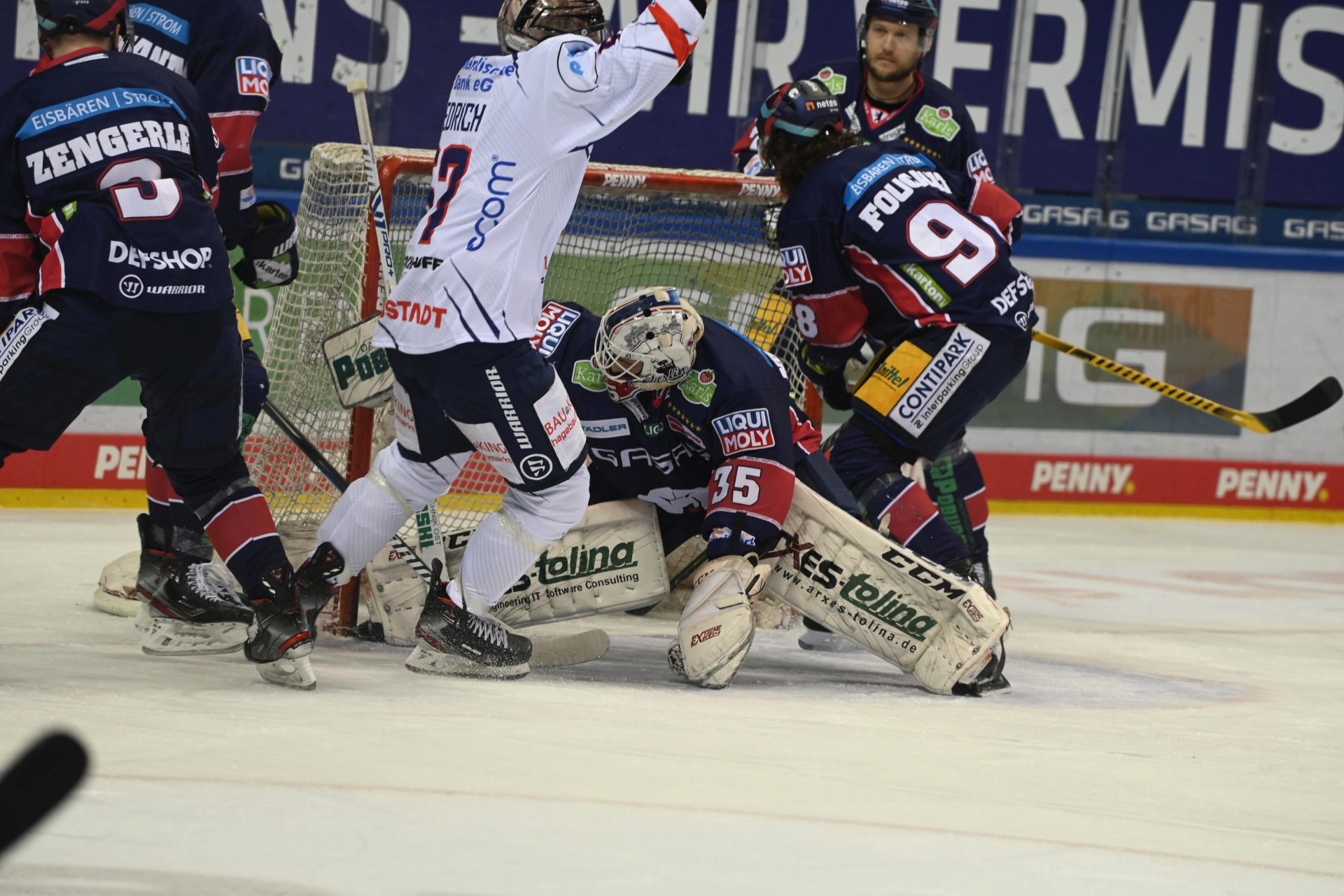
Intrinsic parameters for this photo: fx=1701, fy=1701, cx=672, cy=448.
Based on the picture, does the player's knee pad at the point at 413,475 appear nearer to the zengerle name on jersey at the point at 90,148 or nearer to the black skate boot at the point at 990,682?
the zengerle name on jersey at the point at 90,148

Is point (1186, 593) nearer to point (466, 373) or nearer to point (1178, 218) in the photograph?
point (1178, 218)

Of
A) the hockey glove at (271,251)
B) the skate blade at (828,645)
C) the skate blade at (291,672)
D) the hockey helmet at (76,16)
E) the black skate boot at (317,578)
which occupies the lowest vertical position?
the skate blade at (828,645)

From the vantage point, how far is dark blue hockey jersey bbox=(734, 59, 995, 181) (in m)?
4.61

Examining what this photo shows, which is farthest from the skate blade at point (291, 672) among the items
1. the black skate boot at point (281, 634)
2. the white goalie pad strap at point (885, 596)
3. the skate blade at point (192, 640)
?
the white goalie pad strap at point (885, 596)

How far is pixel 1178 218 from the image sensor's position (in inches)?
280

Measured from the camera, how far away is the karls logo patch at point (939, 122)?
461 cm

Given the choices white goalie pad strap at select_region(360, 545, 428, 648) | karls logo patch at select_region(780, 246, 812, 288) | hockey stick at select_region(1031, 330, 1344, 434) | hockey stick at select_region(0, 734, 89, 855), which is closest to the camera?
hockey stick at select_region(0, 734, 89, 855)

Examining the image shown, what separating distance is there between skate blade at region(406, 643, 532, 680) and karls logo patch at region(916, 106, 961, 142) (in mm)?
2076

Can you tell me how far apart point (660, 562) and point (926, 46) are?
1.75m

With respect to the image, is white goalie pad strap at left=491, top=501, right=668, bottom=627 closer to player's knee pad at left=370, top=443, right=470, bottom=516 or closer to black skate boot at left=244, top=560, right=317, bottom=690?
player's knee pad at left=370, top=443, right=470, bottom=516

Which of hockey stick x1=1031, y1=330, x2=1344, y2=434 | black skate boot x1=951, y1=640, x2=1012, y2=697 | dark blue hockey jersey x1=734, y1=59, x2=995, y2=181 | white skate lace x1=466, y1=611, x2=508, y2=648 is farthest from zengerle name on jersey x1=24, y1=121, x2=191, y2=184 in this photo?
hockey stick x1=1031, y1=330, x2=1344, y2=434

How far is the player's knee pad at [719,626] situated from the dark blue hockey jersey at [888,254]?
75 centimetres

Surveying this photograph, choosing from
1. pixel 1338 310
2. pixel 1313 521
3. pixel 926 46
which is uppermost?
pixel 926 46

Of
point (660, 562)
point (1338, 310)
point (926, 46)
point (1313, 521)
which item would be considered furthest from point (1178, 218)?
point (660, 562)
